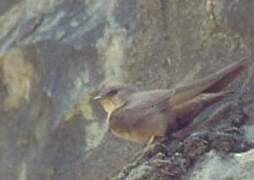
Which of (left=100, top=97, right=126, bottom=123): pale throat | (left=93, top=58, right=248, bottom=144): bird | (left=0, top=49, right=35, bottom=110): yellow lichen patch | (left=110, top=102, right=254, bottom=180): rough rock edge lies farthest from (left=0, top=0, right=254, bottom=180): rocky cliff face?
(left=110, top=102, right=254, bottom=180): rough rock edge

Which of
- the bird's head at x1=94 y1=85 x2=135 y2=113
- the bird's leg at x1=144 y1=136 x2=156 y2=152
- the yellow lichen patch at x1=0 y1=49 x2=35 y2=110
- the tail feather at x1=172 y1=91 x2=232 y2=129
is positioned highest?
the yellow lichen patch at x1=0 y1=49 x2=35 y2=110

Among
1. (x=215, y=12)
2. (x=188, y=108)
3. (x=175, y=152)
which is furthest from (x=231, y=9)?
(x=175, y=152)

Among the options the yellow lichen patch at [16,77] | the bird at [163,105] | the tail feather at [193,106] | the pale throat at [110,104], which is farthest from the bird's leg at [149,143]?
the yellow lichen patch at [16,77]

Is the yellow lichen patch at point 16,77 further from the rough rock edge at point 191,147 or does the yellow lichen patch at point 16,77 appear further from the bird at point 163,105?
the rough rock edge at point 191,147

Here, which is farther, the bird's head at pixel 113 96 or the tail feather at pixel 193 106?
the bird's head at pixel 113 96

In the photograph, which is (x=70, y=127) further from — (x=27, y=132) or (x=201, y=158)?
(x=201, y=158)

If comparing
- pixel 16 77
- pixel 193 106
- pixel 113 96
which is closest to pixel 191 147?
pixel 193 106

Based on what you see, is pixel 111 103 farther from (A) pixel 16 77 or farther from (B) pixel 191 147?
(B) pixel 191 147

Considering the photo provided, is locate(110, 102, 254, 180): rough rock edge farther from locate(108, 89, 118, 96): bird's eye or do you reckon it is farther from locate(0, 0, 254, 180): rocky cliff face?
locate(108, 89, 118, 96): bird's eye
